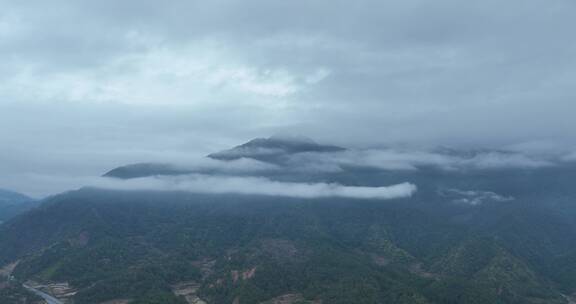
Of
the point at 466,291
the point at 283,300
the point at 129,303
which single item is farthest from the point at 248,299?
the point at 466,291

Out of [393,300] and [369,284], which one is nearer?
[393,300]

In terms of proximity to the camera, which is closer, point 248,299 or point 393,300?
point 393,300

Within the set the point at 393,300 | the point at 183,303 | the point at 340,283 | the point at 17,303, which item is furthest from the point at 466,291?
the point at 17,303

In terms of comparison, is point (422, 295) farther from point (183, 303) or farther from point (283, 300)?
point (183, 303)

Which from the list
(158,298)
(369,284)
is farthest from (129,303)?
(369,284)

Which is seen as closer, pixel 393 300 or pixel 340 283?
pixel 393 300

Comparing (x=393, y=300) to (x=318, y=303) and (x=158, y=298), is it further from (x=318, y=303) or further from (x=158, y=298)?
(x=158, y=298)

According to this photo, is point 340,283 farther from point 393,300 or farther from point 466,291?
point 466,291
